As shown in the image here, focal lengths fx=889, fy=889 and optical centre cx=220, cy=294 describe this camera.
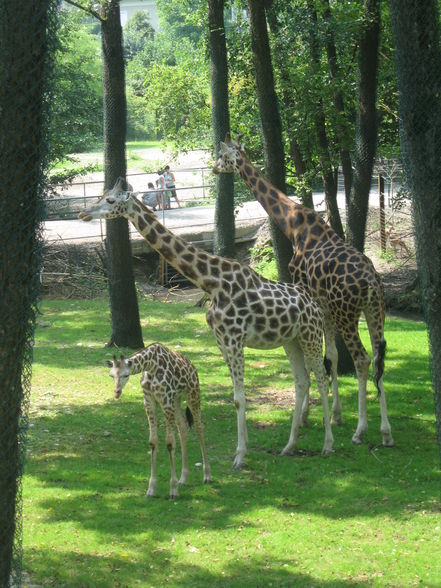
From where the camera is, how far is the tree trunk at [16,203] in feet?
19.7

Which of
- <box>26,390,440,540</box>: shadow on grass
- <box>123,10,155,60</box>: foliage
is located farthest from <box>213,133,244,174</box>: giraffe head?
<box>123,10,155,60</box>: foliage

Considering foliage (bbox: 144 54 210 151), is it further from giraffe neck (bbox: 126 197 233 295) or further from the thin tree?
giraffe neck (bbox: 126 197 233 295)

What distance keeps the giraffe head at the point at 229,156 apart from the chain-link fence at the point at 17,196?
7094mm

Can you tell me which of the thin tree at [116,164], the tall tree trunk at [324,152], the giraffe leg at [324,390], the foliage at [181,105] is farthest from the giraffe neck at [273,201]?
the foliage at [181,105]

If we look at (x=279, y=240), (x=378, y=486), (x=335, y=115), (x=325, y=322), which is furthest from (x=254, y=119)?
(x=378, y=486)

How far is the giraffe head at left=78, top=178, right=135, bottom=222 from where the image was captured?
35.4 feet

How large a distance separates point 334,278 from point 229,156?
267 centimetres

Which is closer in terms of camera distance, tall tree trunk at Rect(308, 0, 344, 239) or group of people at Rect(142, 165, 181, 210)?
tall tree trunk at Rect(308, 0, 344, 239)

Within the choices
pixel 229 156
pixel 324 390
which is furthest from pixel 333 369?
pixel 229 156

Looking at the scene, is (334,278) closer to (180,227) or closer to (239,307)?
(239,307)

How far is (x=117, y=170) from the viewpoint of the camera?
52.8 ft

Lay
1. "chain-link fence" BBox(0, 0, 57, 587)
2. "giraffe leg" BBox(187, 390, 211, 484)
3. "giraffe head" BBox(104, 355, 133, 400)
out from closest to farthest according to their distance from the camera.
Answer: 1. "chain-link fence" BBox(0, 0, 57, 587)
2. "giraffe head" BBox(104, 355, 133, 400)
3. "giraffe leg" BBox(187, 390, 211, 484)

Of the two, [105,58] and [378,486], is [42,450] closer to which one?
[378,486]

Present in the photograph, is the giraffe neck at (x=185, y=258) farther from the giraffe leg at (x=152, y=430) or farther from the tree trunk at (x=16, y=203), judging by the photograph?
the tree trunk at (x=16, y=203)
